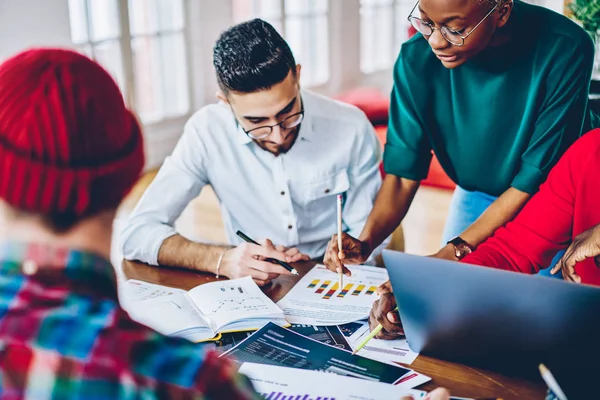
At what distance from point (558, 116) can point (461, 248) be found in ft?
1.40

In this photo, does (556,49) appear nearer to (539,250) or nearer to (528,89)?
(528,89)

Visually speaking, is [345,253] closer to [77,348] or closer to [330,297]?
[330,297]

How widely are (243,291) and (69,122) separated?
0.98m

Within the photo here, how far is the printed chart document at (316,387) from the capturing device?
1.25 meters

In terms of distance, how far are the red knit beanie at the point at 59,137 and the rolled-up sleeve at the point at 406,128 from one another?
1.35 metres

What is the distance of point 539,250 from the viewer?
170 centimetres

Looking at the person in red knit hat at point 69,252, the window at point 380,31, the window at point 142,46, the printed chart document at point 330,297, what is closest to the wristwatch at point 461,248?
the printed chart document at point 330,297

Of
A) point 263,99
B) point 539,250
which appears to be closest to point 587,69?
point 539,250

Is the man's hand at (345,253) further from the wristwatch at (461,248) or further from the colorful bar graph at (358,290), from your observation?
the wristwatch at (461,248)

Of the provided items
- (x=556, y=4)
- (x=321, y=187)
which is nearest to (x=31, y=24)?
(x=321, y=187)

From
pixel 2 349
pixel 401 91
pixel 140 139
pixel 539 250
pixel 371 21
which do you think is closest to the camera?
pixel 2 349

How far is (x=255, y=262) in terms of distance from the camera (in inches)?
70.4

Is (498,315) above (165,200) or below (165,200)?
above

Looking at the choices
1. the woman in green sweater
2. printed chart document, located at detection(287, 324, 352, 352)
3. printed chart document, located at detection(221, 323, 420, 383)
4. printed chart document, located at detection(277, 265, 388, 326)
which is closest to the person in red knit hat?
printed chart document, located at detection(221, 323, 420, 383)
